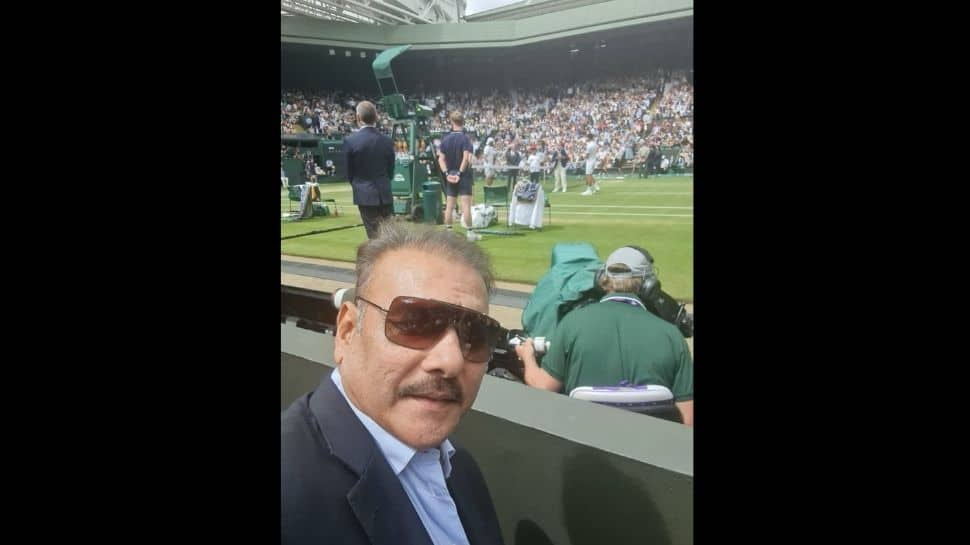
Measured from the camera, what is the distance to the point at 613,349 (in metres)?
1.16

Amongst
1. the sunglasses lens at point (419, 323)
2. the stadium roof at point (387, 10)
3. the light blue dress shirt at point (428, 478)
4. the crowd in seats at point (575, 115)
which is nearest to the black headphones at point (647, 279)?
the crowd in seats at point (575, 115)

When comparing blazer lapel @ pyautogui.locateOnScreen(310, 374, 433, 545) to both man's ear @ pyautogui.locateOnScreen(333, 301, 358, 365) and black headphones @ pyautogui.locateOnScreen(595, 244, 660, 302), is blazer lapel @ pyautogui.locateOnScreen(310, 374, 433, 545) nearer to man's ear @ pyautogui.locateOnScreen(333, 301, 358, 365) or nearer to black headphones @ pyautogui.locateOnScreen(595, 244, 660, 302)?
man's ear @ pyautogui.locateOnScreen(333, 301, 358, 365)

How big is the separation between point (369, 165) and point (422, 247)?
232mm

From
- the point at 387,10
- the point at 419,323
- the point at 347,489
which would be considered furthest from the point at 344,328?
the point at 387,10

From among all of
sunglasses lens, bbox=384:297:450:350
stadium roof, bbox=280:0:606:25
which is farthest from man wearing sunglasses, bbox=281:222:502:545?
stadium roof, bbox=280:0:606:25

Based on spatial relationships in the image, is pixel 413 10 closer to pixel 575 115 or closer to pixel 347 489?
pixel 575 115

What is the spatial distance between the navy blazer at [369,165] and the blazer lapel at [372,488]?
15.6 inches

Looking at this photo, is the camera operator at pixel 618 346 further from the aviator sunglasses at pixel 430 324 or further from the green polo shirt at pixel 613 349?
the aviator sunglasses at pixel 430 324

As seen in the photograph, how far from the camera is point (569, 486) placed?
1.10 meters

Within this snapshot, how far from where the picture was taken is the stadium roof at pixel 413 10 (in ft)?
3.80
